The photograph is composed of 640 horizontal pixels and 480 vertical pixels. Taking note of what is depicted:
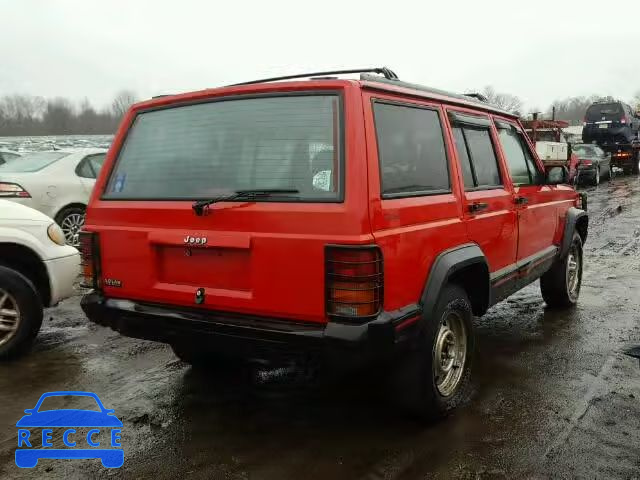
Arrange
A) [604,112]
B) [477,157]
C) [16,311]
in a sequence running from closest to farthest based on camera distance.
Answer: [477,157], [16,311], [604,112]

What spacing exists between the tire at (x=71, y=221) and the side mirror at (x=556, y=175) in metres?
6.46

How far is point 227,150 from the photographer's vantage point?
117 inches

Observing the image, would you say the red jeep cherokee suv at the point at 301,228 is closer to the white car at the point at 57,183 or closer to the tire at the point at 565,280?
the tire at the point at 565,280

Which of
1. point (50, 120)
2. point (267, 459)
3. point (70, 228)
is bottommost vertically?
point (267, 459)

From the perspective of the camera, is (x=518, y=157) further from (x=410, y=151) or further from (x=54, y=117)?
(x=54, y=117)

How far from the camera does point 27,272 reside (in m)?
4.61

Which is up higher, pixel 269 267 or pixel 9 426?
pixel 269 267

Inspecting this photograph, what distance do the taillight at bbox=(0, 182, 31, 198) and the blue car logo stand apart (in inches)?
192

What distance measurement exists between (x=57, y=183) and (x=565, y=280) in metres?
6.87

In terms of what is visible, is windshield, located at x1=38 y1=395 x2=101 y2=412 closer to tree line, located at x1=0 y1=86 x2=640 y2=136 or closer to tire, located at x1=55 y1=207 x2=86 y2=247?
tire, located at x1=55 y1=207 x2=86 y2=247

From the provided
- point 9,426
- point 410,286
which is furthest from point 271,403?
point 9,426

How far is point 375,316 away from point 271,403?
1287mm

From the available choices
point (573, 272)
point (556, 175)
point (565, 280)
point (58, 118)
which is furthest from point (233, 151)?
point (58, 118)

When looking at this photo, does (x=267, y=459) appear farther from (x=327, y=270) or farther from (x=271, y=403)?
(x=327, y=270)
